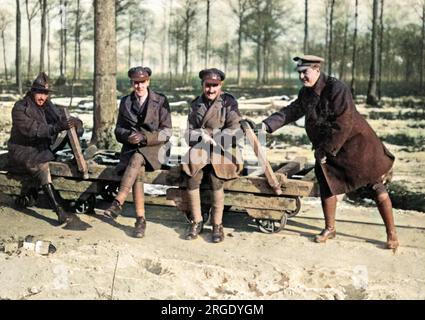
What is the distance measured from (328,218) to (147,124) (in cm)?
215

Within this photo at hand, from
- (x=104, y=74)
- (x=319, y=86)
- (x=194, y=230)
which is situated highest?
(x=104, y=74)

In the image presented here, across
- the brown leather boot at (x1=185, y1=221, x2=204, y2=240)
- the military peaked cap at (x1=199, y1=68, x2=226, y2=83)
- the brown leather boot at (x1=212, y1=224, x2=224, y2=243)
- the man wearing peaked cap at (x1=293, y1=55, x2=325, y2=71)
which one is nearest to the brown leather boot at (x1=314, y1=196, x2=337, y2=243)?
the brown leather boot at (x1=212, y1=224, x2=224, y2=243)

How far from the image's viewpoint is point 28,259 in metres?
4.85

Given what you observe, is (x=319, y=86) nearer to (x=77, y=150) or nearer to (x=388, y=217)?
(x=388, y=217)

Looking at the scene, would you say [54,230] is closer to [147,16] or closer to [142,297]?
[142,297]

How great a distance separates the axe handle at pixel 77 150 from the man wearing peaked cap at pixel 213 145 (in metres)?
1.28

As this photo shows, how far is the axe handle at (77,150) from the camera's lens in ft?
19.9

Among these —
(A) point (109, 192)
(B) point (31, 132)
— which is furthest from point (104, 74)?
(B) point (31, 132)

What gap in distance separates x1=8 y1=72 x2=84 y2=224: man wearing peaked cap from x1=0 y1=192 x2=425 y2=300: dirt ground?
0.46 metres

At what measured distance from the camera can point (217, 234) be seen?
559cm

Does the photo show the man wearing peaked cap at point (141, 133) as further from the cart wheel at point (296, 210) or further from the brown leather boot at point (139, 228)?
the cart wheel at point (296, 210)

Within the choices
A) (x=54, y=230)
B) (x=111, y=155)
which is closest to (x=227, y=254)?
(x=54, y=230)
